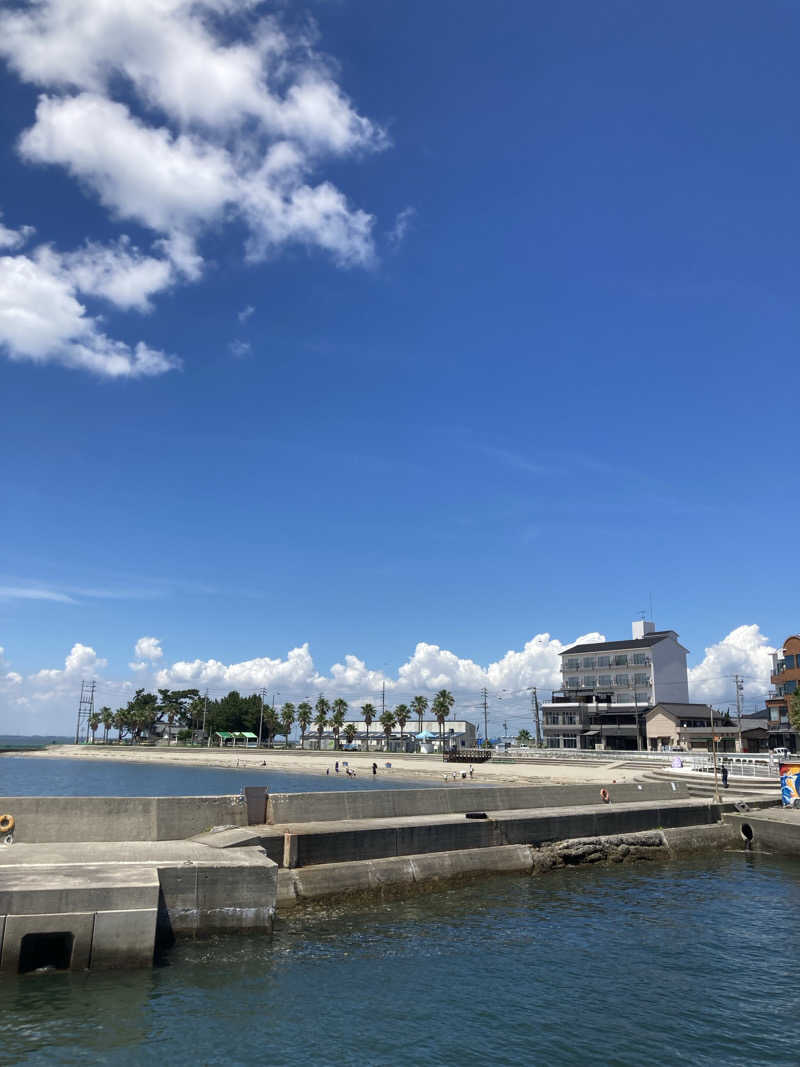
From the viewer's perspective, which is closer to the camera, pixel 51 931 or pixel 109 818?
pixel 51 931

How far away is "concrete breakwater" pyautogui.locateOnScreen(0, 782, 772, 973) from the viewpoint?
16.4m

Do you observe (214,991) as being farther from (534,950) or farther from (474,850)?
(474,850)

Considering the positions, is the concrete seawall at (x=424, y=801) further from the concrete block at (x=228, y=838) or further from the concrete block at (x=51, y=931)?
the concrete block at (x=51, y=931)

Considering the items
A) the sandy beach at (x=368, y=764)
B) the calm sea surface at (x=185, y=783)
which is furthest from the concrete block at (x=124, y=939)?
the sandy beach at (x=368, y=764)

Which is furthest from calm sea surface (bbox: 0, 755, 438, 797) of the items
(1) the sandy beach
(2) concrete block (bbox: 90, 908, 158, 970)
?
(2) concrete block (bbox: 90, 908, 158, 970)

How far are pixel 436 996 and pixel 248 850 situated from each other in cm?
777

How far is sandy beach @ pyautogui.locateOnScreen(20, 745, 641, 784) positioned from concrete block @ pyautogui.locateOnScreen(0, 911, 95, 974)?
62.0m

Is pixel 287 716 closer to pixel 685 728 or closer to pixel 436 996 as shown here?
pixel 685 728

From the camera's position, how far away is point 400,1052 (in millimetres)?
13664

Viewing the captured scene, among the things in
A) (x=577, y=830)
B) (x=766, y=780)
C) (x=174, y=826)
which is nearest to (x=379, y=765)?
(x=766, y=780)

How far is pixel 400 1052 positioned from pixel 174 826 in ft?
41.0

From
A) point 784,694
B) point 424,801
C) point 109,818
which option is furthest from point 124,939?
point 784,694

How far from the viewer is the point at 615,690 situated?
125 metres

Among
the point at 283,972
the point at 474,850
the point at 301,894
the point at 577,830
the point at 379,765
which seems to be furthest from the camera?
the point at 379,765
